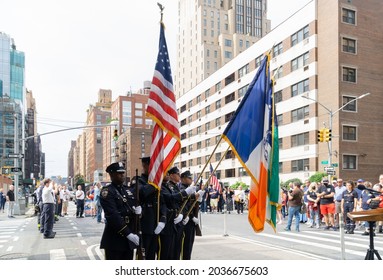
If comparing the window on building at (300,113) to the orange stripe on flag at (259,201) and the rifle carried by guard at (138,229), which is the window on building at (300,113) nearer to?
the orange stripe on flag at (259,201)

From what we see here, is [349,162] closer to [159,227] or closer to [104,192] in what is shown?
[159,227]

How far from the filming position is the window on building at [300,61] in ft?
115

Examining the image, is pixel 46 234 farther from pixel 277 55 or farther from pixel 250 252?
pixel 277 55

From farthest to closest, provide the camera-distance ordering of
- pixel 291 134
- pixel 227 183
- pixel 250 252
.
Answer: pixel 227 183, pixel 291 134, pixel 250 252

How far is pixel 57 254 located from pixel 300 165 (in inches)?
1197

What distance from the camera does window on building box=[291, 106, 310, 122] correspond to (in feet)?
117

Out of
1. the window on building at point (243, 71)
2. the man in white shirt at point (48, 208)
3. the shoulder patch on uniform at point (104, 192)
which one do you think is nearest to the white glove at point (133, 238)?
the shoulder patch on uniform at point (104, 192)

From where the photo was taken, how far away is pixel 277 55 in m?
39.1

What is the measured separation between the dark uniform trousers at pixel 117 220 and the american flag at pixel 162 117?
18.8 inches

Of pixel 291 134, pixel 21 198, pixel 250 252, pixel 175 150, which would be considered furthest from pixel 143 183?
pixel 291 134

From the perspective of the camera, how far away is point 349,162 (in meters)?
33.6

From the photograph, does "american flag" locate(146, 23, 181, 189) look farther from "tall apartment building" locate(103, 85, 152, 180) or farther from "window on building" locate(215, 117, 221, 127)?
"window on building" locate(215, 117, 221, 127)

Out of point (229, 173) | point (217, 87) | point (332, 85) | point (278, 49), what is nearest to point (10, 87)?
point (332, 85)
